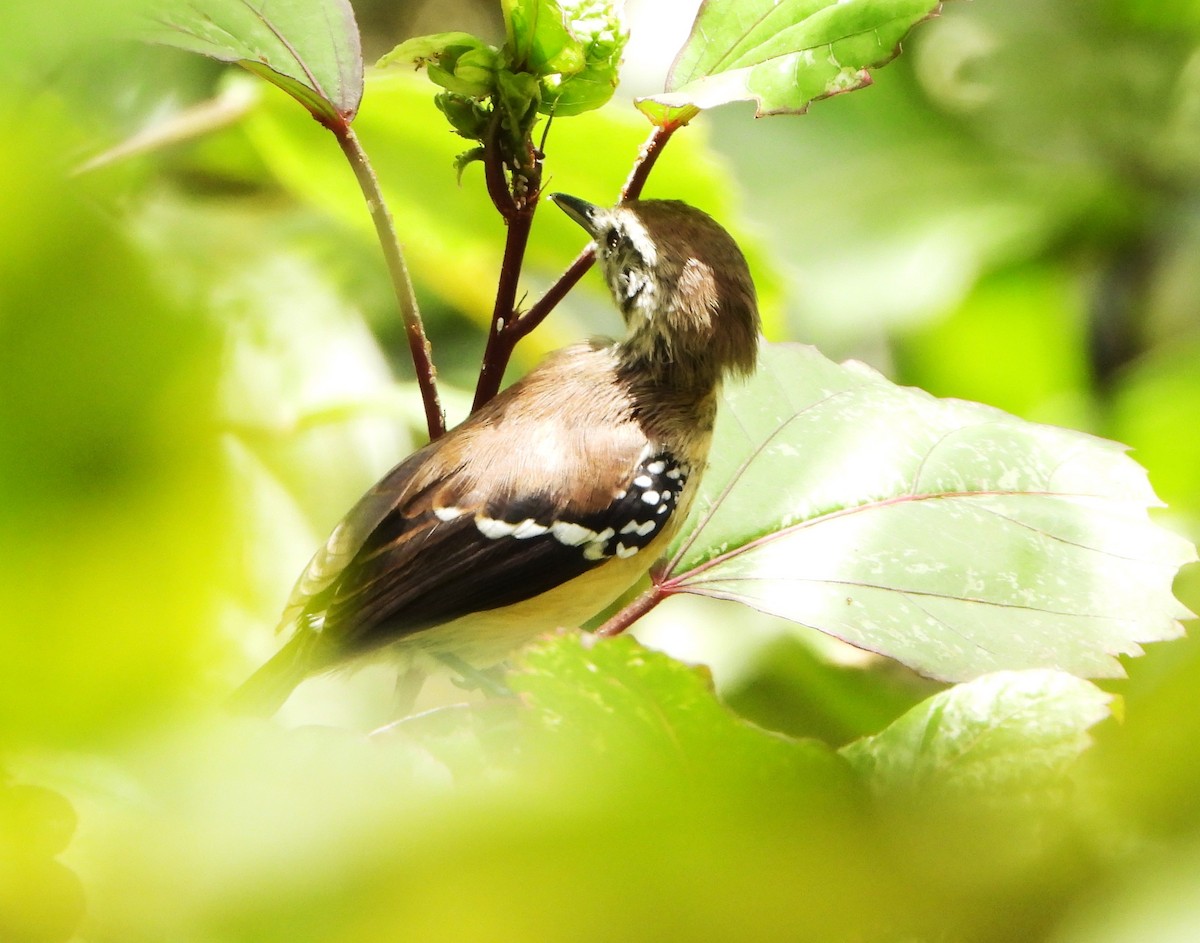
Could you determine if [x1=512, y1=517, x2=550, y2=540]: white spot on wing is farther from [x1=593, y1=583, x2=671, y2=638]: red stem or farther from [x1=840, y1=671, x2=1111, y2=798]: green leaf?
[x1=840, y1=671, x2=1111, y2=798]: green leaf

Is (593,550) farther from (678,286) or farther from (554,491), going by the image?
(678,286)

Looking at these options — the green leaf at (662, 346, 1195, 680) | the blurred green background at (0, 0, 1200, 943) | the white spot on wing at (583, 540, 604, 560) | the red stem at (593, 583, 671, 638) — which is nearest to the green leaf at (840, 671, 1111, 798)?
the blurred green background at (0, 0, 1200, 943)

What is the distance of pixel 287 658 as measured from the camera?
2.99 feet

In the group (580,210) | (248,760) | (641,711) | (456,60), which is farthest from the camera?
(580,210)

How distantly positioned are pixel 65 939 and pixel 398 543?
2.77 feet

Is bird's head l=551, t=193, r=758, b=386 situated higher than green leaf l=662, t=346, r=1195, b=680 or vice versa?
bird's head l=551, t=193, r=758, b=386

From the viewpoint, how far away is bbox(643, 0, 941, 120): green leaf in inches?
27.7

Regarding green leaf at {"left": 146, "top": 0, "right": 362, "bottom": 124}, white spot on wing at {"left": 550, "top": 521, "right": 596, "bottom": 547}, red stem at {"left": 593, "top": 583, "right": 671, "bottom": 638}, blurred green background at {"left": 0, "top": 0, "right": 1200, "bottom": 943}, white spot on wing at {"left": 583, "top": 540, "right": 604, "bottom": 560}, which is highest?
green leaf at {"left": 146, "top": 0, "right": 362, "bottom": 124}

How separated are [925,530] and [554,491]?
1.17 ft

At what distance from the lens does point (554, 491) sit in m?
1.08

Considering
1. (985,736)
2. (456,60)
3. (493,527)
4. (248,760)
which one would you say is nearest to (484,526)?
(493,527)

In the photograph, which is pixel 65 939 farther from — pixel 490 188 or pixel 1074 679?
pixel 490 188

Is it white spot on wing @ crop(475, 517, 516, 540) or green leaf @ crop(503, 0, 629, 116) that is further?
white spot on wing @ crop(475, 517, 516, 540)

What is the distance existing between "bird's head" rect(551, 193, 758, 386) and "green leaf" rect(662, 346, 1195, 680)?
0.34 feet
